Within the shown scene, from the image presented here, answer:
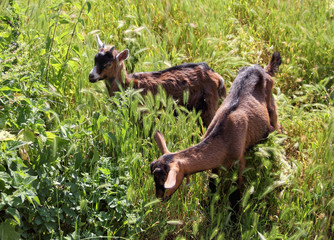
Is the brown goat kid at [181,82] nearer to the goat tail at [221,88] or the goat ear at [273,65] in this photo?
the goat tail at [221,88]

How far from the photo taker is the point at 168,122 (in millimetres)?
5602

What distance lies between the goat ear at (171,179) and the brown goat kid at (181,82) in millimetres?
2036

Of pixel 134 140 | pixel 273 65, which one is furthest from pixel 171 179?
pixel 273 65

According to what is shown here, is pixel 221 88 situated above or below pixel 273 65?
below

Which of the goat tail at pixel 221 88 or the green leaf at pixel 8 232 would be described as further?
the goat tail at pixel 221 88

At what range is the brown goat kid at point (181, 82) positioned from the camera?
636 centimetres

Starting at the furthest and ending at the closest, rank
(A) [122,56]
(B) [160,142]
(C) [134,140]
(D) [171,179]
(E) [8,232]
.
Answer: (A) [122,56], (C) [134,140], (B) [160,142], (D) [171,179], (E) [8,232]

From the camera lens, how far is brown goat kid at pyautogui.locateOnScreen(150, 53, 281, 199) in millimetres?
4664

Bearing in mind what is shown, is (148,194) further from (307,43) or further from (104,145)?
(307,43)

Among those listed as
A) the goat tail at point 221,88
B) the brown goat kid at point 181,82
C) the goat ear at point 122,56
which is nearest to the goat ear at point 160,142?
the brown goat kid at point 181,82

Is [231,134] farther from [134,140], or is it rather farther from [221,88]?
[221,88]

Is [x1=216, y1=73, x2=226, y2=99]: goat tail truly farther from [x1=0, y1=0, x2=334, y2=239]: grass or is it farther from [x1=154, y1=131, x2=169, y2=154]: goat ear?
[x1=154, y1=131, x2=169, y2=154]: goat ear

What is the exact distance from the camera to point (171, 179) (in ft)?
14.4

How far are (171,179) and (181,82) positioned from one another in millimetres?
2294
